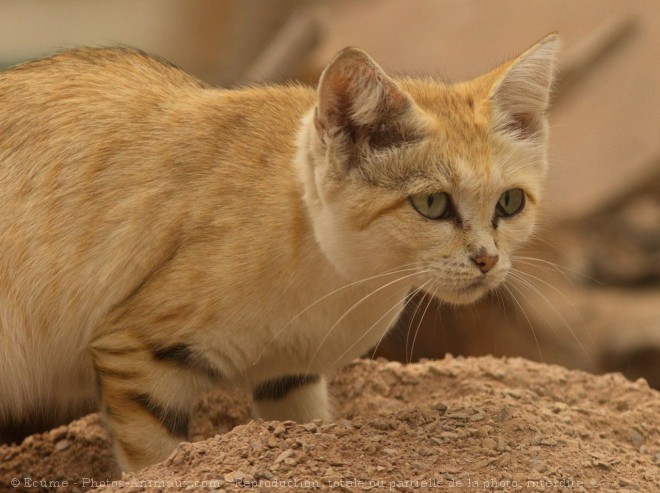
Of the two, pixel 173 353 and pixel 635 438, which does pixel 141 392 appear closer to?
pixel 173 353

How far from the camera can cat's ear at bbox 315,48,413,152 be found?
265 cm

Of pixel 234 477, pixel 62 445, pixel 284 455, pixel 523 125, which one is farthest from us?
pixel 62 445

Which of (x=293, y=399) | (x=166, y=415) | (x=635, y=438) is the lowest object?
(x=635, y=438)

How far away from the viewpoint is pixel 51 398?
3453mm

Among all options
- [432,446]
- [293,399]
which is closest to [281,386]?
[293,399]

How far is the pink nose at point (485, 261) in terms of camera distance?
2693 mm

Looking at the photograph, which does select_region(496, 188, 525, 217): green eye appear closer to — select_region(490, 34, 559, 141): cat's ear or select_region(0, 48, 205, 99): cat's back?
select_region(490, 34, 559, 141): cat's ear

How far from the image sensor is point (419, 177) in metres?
2.79

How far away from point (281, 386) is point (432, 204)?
1.15 m

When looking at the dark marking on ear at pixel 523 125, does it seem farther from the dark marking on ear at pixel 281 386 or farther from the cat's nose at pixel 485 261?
the dark marking on ear at pixel 281 386

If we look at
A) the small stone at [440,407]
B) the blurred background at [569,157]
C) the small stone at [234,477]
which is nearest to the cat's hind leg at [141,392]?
the small stone at [234,477]

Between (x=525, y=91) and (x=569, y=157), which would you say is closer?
(x=525, y=91)

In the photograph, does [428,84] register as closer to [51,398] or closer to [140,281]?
[140,281]

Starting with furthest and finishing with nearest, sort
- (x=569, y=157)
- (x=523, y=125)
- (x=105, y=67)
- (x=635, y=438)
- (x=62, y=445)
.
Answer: (x=569, y=157) → (x=62, y=445) → (x=105, y=67) → (x=635, y=438) → (x=523, y=125)
